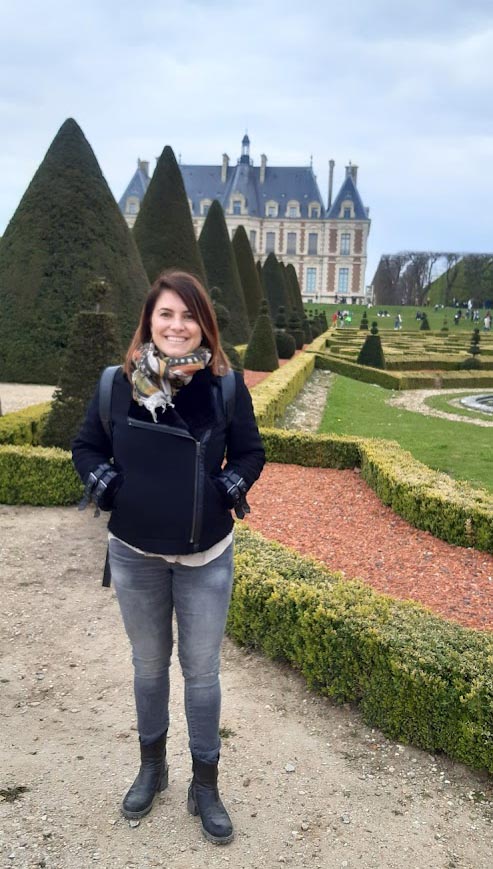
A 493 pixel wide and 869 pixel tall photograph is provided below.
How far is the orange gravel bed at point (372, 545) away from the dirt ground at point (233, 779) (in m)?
1.28

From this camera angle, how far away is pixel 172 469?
2146 mm

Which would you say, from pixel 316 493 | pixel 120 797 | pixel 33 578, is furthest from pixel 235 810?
pixel 316 493

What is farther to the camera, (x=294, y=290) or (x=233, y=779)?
(x=294, y=290)

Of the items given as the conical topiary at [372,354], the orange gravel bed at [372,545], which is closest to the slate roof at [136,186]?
the conical topiary at [372,354]

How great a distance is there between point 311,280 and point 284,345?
52225 millimetres

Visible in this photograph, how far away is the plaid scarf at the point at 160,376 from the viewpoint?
214cm

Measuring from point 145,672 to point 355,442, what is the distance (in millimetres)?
5615

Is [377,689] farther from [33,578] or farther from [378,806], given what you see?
[33,578]

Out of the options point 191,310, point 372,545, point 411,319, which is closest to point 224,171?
point 411,319

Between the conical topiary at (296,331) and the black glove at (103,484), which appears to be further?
the conical topiary at (296,331)

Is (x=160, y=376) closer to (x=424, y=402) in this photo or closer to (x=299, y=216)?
(x=424, y=402)

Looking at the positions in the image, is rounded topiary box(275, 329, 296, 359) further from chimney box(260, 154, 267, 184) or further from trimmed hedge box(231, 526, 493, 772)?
chimney box(260, 154, 267, 184)

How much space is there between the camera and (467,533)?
5320mm

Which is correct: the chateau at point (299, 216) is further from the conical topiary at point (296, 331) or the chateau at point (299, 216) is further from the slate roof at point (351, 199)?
the conical topiary at point (296, 331)
